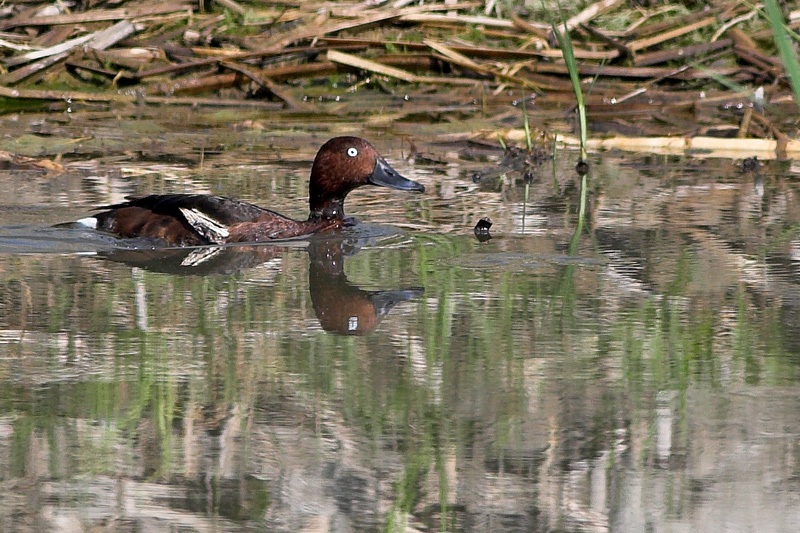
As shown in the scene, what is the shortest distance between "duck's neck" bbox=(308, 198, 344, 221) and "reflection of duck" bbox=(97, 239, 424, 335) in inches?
14.7

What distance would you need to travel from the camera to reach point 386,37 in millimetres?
11906

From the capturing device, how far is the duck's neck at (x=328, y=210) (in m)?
7.45

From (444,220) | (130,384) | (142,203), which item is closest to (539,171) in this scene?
(444,220)

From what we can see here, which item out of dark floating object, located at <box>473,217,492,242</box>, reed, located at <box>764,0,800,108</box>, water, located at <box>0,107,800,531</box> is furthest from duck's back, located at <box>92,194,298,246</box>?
reed, located at <box>764,0,800,108</box>

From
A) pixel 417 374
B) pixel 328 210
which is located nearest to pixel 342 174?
pixel 328 210

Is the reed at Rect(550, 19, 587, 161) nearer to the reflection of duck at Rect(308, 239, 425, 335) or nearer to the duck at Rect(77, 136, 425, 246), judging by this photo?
the duck at Rect(77, 136, 425, 246)

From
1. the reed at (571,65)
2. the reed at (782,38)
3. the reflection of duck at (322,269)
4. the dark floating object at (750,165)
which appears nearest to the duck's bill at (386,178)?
the reflection of duck at (322,269)

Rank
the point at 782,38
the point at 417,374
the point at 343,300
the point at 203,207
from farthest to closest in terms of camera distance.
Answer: the point at 203,207 → the point at 343,300 → the point at 417,374 → the point at 782,38

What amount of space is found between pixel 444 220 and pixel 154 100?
455 cm

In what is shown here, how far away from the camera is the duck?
6.85 metres

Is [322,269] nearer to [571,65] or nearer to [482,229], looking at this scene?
[482,229]

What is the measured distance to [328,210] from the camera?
7.46 metres

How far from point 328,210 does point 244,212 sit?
685 mm

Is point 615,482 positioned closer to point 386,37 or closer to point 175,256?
point 175,256
